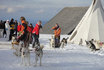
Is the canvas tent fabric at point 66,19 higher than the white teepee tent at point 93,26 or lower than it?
higher

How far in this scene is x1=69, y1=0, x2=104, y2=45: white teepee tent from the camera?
21.0 meters

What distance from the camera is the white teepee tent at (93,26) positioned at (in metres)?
21.0

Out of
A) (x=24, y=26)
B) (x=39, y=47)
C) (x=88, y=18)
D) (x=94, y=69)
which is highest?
(x=88, y=18)

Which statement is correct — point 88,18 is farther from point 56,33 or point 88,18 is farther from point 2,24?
point 2,24

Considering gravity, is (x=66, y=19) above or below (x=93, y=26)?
above

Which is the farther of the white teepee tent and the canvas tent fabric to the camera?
the canvas tent fabric

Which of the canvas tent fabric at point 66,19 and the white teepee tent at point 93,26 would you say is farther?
the canvas tent fabric at point 66,19

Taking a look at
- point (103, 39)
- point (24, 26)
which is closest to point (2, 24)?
point (103, 39)

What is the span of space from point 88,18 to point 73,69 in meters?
13.3

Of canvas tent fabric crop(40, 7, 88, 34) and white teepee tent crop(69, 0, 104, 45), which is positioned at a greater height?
canvas tent fabric crop(40, 7, 88, 34)

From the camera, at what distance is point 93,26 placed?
70.1 feet

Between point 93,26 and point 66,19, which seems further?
point 66,19

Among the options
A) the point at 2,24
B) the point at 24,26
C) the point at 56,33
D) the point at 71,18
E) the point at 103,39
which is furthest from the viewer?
the point at 71,18

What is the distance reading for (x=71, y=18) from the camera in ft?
116
